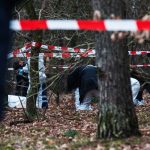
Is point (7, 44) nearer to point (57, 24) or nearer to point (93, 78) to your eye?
point (57, 24)

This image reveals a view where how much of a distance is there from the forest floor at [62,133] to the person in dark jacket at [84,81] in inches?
21.8

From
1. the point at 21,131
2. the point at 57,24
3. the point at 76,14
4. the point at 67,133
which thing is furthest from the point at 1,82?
the point at 76,14

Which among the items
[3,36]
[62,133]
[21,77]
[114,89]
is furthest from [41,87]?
[3,36]

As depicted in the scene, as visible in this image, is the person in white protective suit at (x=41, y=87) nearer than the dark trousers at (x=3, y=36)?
No

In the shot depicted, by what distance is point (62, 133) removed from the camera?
32.2 feet

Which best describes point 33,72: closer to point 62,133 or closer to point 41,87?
point 41,87

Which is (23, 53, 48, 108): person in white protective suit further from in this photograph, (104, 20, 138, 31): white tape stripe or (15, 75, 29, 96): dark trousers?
(104, 20, 138, 31): white tape stripe

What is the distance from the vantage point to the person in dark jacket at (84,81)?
13227 mm

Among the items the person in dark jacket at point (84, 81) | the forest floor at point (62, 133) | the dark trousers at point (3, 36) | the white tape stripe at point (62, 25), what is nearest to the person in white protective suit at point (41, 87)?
the forest floor at point (62, 133)

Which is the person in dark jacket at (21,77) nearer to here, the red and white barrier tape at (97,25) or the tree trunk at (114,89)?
the tree trunk at (114,89)

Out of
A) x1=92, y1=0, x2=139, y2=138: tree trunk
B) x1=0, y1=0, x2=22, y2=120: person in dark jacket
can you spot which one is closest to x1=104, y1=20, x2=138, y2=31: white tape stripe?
x1=92, y1=0, x2=139, y2=138: tree trunk

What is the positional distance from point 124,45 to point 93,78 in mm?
5236

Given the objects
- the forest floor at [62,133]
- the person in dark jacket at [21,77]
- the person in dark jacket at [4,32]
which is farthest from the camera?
the person in dark jacket at [21,77]

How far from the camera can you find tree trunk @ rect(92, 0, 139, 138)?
7766 mm
